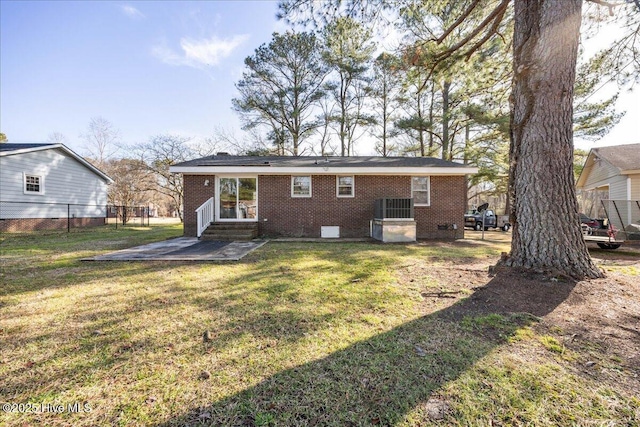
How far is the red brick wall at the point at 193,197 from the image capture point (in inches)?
404

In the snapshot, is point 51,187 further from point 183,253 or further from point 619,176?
point 619,176

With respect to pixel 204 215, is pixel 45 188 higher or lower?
higher

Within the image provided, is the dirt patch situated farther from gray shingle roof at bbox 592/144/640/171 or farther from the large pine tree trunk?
gray shingle roof at bbox 592/144/640/171

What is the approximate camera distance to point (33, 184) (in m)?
13.2

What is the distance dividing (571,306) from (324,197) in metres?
8.19

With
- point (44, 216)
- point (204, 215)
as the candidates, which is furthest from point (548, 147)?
point (44, 216)

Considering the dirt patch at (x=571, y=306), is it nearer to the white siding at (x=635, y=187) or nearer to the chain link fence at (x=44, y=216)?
the white siding at (x=635, y=187)

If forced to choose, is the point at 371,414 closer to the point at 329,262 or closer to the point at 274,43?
the point at 329,262

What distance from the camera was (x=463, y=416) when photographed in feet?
5.05

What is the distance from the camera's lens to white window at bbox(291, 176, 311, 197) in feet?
34.7

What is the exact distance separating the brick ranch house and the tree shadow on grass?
7700 mm

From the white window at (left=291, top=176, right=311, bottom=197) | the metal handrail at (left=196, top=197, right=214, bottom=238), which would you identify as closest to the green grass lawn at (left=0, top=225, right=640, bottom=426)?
the metal handrail at (left=196, top=197, right=214, bottom=238)

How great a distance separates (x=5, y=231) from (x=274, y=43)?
17484mm

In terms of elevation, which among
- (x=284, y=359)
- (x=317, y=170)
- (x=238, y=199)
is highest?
(x=317, y=170)
